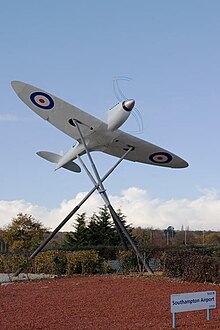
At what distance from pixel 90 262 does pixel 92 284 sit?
168 inches

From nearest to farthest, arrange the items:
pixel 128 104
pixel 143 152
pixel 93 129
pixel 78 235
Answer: pixel 128 104, pixel 93 129, pixel 143 152, pixel 78 235

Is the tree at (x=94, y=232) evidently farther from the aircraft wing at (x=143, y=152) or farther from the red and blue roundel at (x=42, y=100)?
the red and blue roundel at (x=42, y=100)

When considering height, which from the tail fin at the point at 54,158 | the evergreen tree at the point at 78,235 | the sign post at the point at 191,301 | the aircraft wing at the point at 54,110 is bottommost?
the sign post at the point at 191,301

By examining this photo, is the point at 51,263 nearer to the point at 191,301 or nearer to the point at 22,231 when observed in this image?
the point at 191,301

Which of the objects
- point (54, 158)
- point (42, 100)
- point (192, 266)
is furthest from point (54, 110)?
point (192, 266)

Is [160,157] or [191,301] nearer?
[191,301]

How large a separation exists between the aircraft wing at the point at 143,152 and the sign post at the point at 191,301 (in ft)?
40.6

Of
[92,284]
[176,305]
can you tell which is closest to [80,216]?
[92,284]

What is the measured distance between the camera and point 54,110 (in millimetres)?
20828

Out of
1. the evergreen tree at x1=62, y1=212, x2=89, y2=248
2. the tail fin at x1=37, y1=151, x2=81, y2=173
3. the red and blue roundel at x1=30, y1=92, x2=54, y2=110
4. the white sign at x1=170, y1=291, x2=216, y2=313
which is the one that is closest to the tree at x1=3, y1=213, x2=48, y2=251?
the evergreen tree at x1=62, y1=212, x2=89, y2=248

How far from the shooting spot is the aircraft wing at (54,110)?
20031 millimetres

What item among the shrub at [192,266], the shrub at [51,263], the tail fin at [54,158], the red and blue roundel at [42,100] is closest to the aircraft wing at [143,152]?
the tail fin at [54,158]

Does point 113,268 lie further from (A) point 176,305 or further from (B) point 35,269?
(A) point 176,305

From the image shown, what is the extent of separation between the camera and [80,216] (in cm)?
3816
